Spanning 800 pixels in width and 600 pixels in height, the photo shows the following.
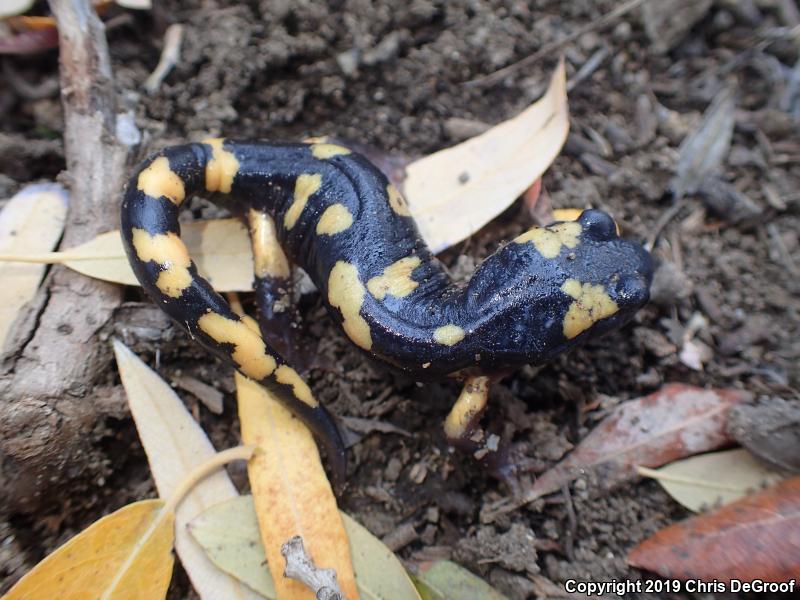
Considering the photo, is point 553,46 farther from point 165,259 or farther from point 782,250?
point 165,259

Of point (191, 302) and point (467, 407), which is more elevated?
point (191, 302)

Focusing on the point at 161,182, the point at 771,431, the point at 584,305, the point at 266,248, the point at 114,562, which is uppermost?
the point at 161,182

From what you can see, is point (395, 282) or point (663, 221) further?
point (663, 221)

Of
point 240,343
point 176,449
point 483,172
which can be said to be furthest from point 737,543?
point 176,449

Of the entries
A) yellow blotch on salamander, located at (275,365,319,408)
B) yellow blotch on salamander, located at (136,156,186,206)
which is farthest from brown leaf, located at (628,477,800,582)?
yellow blotch on salamander, located at (136,156,186,206)

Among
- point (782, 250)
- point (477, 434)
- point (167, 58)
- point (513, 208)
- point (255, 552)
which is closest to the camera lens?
point (255, 552)

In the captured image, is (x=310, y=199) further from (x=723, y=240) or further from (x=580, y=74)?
(x=723, y=240)

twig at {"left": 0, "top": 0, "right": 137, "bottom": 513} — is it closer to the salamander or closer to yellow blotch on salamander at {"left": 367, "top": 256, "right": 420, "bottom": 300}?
the salamander
